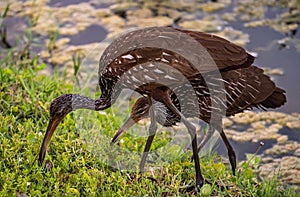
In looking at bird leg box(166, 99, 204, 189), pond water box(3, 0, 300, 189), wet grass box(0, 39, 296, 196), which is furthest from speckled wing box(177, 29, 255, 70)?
pond water box(3, 0, 300, 189)

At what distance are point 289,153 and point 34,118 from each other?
85.9 inches

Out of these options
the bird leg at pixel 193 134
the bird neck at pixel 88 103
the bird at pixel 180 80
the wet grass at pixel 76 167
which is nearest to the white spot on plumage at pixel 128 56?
the bird at pixel 180 80

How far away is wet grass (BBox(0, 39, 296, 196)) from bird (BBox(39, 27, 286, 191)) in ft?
0.55

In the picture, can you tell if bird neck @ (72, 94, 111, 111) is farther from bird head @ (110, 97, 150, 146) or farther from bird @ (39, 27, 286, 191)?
bird head @ (110, 97, 150, 146)

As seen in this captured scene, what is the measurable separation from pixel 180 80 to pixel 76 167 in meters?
1.08

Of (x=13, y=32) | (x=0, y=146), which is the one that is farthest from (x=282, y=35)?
(x=0, y=146)

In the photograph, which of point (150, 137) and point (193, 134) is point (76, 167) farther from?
point (193, 134)

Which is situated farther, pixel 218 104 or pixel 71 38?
pixel 71 38

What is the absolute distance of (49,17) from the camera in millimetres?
7199

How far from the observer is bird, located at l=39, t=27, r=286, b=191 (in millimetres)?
3768

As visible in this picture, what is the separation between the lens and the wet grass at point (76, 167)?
414 cm

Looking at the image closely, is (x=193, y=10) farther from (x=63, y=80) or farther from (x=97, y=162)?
(x=97, y=162)

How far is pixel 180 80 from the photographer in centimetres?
379

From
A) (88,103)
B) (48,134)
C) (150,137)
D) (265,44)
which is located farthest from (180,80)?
(265,44)
